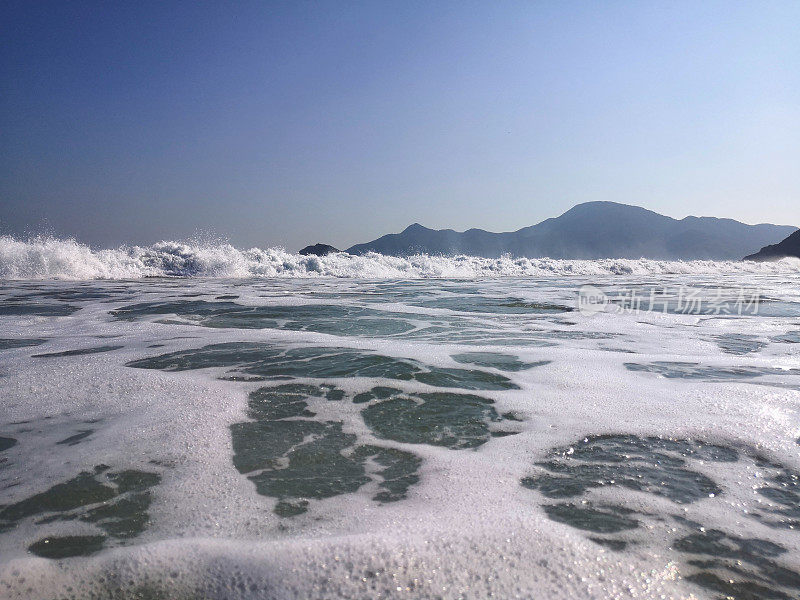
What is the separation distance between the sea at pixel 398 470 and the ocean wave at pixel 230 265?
20.5 metres

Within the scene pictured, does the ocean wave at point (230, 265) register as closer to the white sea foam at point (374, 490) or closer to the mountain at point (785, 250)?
the white sea foam at point (374, 490)

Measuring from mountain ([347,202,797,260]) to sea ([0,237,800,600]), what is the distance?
11735 cm

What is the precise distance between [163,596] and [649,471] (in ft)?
6.31

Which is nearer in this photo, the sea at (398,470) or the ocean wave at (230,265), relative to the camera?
the sea at (398,470)

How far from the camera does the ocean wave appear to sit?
21453mm

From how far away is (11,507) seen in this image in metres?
1.73

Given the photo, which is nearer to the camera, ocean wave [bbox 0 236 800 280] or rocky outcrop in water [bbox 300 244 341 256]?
ocean wave [bbox 0 236 800 280]

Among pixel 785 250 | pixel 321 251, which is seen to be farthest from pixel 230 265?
pixel 785 250

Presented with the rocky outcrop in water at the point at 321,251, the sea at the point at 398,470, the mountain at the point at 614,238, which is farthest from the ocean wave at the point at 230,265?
the mountain at the point at 614,238

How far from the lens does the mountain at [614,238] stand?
12950 centimetres

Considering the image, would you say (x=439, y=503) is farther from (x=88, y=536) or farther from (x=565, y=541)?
(x=88, y=536)

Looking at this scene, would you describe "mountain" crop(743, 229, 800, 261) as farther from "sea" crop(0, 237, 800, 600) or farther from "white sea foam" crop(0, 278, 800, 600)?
"white sea foam" crop(0, 278, 800, 600)

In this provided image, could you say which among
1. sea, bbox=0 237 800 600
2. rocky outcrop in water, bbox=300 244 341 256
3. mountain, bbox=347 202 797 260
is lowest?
sea, bbox=0 237 800 600

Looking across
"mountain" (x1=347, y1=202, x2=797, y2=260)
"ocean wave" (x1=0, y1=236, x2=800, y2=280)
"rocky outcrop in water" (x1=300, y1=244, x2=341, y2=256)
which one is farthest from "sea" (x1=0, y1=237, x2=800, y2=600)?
"mountain" (x1=347, y1=202, x2=797, y2=260)
